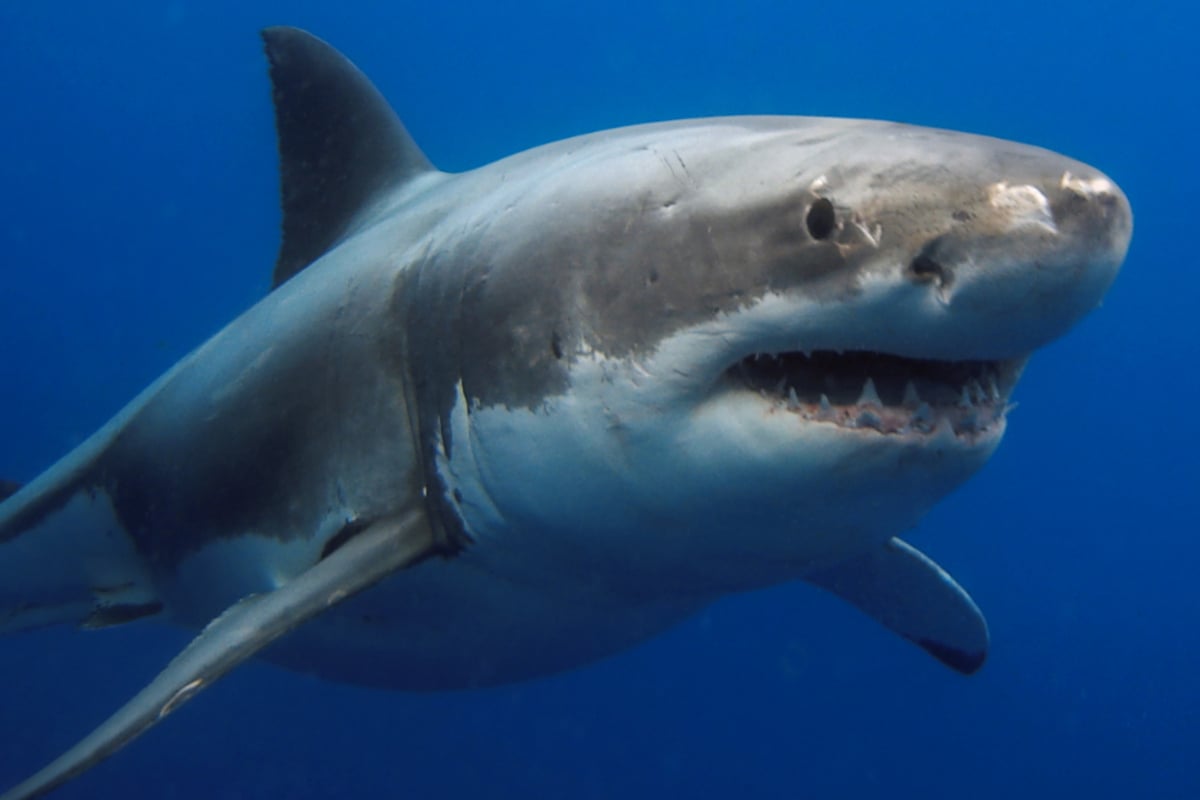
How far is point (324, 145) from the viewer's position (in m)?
5.08

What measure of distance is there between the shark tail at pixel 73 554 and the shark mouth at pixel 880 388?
12.0ft

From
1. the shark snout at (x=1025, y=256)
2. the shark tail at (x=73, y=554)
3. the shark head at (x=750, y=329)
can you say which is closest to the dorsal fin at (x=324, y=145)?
the shark tail at (x=73, y=554)

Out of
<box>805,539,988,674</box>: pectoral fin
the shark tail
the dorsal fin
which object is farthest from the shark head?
the shark tail

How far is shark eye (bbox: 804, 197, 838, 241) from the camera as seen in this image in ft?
5.84

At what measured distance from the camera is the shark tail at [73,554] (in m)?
4.42

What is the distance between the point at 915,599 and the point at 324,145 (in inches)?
165

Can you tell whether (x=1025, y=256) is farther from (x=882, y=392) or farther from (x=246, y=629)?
(x=246, y=629)

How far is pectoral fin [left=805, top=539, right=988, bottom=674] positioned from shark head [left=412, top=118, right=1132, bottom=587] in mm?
2028

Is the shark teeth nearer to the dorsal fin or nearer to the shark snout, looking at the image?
the shark snout

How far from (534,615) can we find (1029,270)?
2403mm

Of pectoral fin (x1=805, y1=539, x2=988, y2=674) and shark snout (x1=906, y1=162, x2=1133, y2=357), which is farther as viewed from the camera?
pectoral fin (x1=805, y1=539, x2=988, y2=674)

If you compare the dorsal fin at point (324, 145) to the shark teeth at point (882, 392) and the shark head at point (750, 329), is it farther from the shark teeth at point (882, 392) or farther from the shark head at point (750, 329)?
the shark teeth at point (882, 392)

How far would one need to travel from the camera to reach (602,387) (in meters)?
2.26

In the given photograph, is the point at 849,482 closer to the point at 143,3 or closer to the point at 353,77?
the point at 353,77
